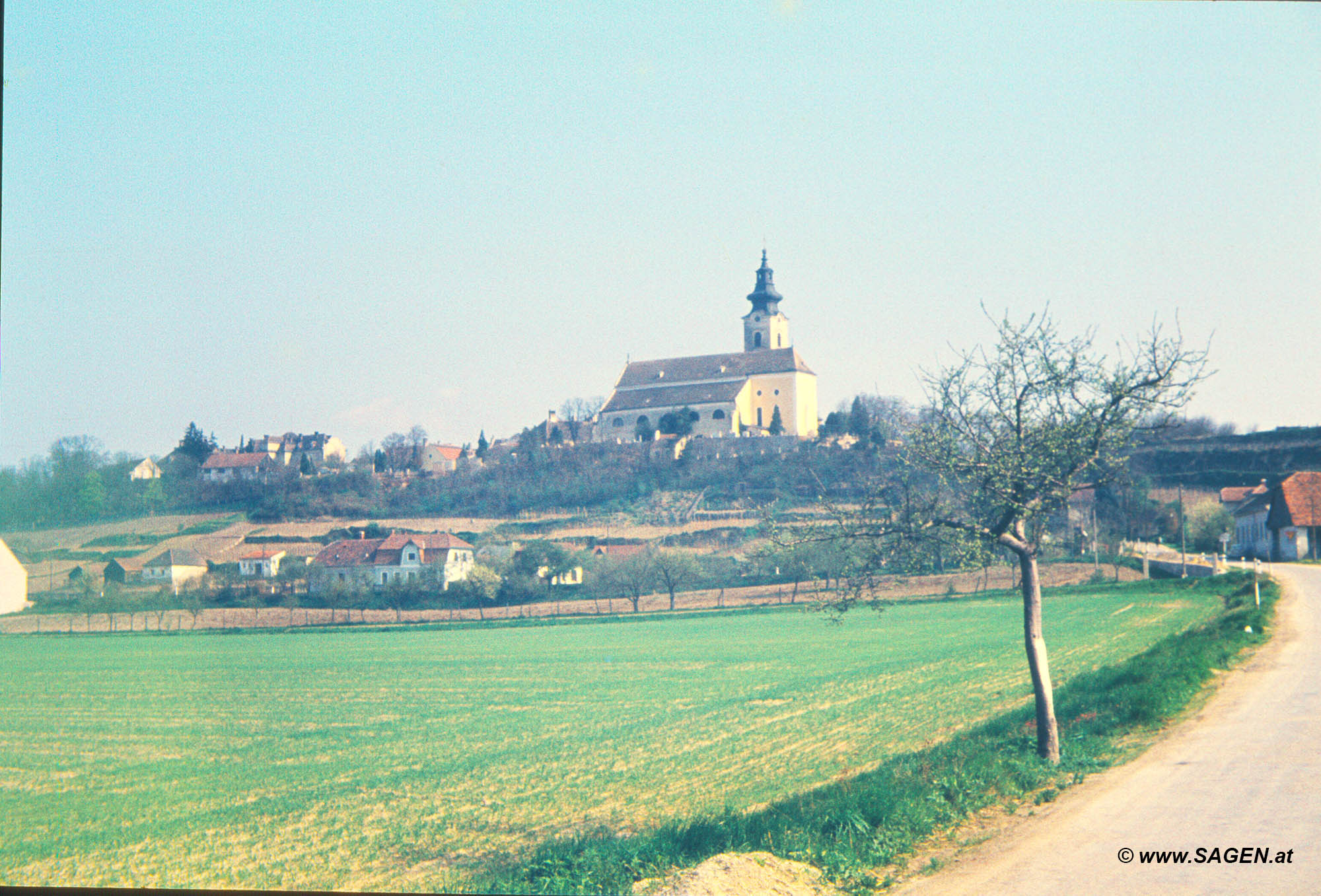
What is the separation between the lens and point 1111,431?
10.7 metres

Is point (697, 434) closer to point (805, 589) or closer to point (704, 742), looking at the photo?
point (805, 589)

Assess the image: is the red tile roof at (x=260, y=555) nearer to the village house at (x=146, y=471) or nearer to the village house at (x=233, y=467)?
the village house at (x=233, y=467)

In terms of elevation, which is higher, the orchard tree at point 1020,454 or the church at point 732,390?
the church at point 732,390

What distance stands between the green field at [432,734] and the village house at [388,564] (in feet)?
47.3

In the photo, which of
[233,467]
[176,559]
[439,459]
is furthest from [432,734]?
[439,459]

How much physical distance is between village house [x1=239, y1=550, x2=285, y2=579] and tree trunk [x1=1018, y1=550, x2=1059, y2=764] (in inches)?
1697

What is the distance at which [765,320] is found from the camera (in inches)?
5468

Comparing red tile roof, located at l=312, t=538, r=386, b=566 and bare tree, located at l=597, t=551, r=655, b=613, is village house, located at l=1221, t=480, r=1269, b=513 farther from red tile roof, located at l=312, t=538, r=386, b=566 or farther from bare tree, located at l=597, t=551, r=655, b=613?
red tile roof, located at l=312, t=538, r=386, b=566

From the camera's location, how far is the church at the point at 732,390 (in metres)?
124

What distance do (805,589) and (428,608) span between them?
20600 mm

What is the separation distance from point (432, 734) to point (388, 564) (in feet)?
126

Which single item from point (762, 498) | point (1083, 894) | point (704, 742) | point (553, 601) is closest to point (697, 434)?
point (762, 498)

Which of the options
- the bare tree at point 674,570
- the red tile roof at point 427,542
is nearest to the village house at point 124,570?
the red tile roof at point 427,542

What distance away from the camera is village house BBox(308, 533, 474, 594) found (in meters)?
53.0
